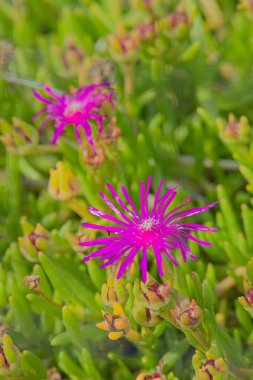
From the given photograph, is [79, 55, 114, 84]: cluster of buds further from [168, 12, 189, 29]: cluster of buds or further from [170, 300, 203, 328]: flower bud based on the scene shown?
[170, 300, 203, 328]: flower bud

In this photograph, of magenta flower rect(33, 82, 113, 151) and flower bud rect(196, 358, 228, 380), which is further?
magenta flower rect(33, 82, 113, 151)

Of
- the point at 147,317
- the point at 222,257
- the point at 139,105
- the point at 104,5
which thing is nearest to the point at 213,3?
the point at 104,5

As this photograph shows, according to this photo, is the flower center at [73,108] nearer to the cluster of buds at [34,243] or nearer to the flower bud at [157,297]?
the cluster of buds at [34,243]

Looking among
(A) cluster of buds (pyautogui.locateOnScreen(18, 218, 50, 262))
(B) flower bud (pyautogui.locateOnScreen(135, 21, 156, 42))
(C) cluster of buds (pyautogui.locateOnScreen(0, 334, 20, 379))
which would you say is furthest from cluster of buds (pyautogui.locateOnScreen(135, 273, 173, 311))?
(B) flower bud (pyautogui.locateOnScreen(135, 21, 156, 42))

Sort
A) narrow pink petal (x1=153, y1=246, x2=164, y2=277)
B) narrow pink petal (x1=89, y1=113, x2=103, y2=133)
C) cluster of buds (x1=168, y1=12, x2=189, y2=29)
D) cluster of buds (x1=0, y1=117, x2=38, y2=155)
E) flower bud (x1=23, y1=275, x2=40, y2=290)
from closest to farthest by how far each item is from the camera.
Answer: narrow pink petal (x1=153, y1=246, x2=164, y2=277) → flower bud (x1=23, y1=275, x2=40, y2=290) → narrow pink petal (x1=89, y1=113, x2=103, y2=133) → cluster of buds (x1=0, y1=117, x2=38, y2=155) → cluster of buds (x1=168, y1=12, x2=189, y2=29)

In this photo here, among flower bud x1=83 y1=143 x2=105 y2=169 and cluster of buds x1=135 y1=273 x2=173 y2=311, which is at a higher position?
flower bud x1=83 y1=143 x2=105 y2=169

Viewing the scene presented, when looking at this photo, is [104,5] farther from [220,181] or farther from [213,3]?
[220,181]

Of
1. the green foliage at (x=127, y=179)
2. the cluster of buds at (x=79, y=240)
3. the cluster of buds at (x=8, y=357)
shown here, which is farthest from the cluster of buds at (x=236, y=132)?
the cluster of buds at (x=8, y=357)
